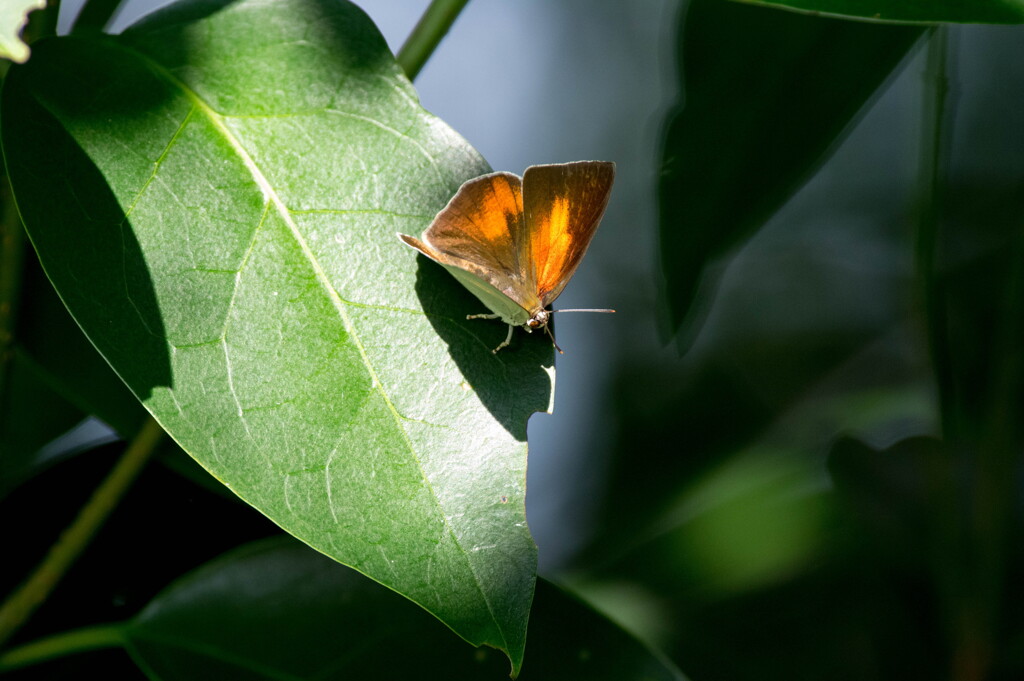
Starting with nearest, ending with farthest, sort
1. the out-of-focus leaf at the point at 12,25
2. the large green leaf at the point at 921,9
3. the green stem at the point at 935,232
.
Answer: the out-of-focus leaf at the point at 12,25
the large green leaf at the point at 921,9
the green stem at the point at 935,232

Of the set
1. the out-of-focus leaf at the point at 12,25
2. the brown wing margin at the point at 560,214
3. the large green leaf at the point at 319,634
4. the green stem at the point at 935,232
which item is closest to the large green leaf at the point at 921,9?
the brown wing margin at the point at 560,214

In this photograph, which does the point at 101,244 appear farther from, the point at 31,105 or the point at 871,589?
the point at 871,589

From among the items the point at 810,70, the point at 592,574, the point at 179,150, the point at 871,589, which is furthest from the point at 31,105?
the point at 871,589

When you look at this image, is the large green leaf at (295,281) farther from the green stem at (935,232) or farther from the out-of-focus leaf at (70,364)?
the green stem at (935,232)

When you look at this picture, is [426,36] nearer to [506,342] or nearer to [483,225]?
[483,225]

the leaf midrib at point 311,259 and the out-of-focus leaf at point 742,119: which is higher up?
the out-of-focus leaf at point 742,119

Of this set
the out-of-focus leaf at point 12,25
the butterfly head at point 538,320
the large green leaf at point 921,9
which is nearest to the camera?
the out-of-focus leaf at point 12,25

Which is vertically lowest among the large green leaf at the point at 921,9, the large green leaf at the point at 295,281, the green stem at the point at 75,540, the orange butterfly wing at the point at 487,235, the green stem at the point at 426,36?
the green stem at the point at 75,540
